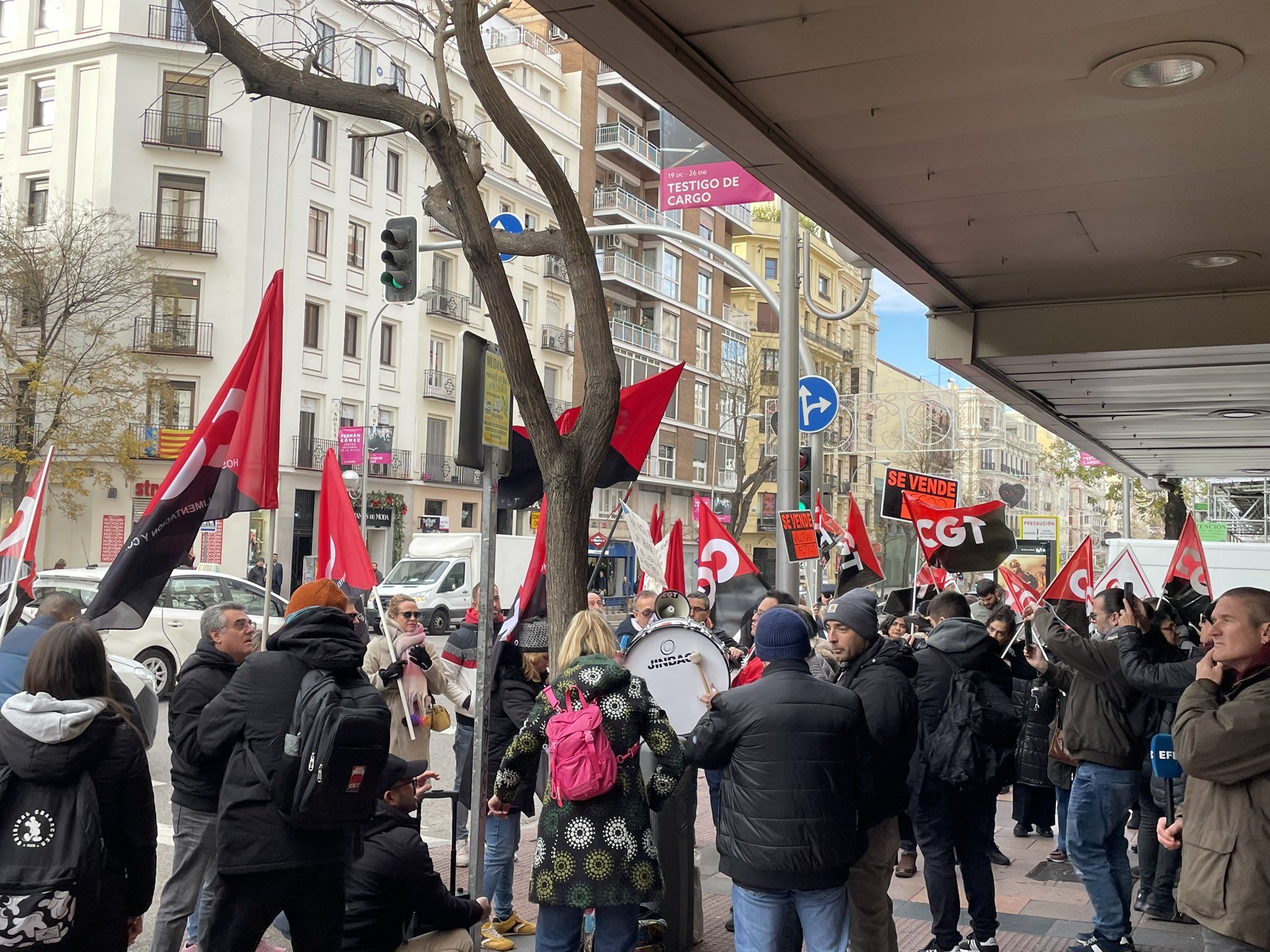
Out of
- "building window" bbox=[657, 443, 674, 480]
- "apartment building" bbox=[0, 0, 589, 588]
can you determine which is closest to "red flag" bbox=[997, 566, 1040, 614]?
"apartment building" bbox=[0, 0, 589, 588]

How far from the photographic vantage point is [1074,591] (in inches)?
397

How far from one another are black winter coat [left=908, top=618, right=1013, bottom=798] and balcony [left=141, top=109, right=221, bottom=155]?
130 ft

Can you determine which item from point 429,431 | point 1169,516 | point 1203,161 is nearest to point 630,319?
point 429,431

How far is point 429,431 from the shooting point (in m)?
49.4

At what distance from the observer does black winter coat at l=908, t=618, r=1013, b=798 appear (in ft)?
22.2

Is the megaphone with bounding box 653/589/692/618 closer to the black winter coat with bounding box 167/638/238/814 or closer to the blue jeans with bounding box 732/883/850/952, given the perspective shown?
the black winter coat with bounding box 167/638/238/814

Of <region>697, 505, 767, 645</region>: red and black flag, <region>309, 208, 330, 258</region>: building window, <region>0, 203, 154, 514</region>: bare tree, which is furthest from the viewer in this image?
<region>309, 208, 330, 258</region>: building window

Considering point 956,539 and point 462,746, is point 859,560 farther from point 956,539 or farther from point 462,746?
point 462,746

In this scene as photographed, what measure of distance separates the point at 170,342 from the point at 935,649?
3780 cm

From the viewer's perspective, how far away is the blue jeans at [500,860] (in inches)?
266

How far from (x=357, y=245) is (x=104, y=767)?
43421 mm

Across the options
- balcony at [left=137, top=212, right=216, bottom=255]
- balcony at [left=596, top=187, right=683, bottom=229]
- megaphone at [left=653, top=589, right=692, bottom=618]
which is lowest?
megaphone at [left=653, top=589, right=692, bottom=618]

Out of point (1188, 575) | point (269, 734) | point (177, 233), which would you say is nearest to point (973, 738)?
point (269, 734)

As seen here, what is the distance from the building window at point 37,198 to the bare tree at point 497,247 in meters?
36.7
